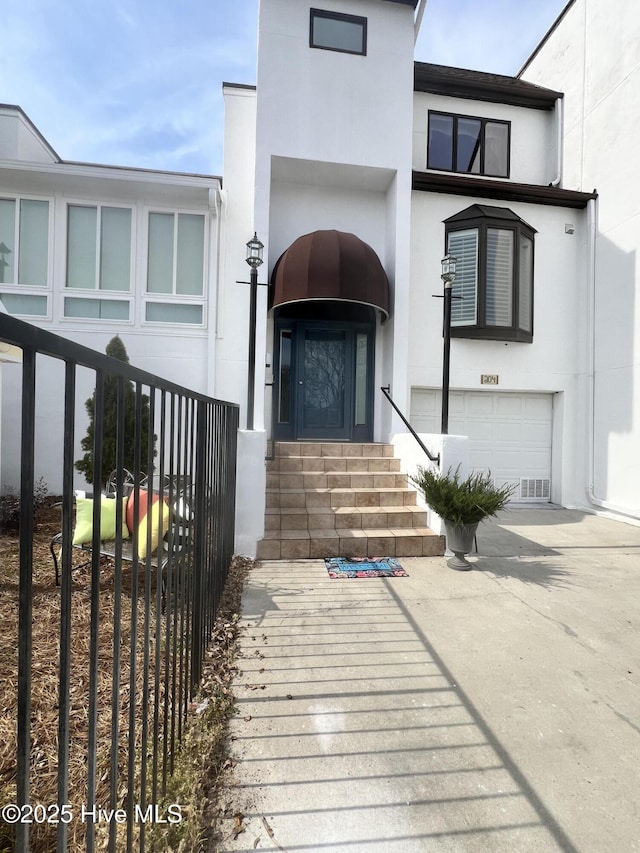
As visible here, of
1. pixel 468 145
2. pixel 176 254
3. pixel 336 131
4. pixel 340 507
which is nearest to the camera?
pixel 340 507

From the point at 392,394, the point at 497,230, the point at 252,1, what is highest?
the point at 252,1

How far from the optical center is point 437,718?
2164 millimetres

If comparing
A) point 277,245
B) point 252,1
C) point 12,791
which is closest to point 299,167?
point 277,245

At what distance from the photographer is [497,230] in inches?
302

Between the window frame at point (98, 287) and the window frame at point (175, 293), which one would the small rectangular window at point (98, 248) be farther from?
the window frame at point (175, 293)

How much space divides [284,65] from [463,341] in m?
5.34

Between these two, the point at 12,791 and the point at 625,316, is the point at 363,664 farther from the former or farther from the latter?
the point at 625,316

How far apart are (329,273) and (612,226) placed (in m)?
5.22

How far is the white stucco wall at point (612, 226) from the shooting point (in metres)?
7.04

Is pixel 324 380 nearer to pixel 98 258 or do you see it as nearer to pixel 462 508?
pixel 462 508

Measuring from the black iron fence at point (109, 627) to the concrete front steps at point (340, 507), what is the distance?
1239 millimetres

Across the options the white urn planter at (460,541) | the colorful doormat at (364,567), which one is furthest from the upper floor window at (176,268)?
the white urn planter at (460,541)

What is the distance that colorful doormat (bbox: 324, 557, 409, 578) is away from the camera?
13.7 ft

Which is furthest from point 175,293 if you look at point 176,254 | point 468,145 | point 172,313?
point 468,145
